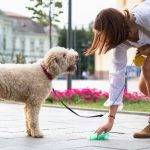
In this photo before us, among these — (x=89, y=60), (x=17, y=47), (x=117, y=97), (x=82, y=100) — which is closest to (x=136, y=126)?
(x=117, y=97)

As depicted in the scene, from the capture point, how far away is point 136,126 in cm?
1055

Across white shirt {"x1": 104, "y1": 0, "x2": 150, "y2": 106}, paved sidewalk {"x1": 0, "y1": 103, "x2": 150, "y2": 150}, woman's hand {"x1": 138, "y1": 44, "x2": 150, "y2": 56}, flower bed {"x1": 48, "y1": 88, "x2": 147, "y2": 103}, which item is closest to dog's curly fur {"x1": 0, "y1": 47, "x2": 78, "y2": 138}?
paved sidewalk {"x1": 0, "y1": 103, "x2": 150, "y2": 150}

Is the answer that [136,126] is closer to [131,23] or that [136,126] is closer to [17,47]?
[131,23]

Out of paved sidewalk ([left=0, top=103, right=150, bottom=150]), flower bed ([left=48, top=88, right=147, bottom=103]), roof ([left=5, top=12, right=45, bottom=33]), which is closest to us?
paved sidewalk ([left=0, top=103, right=150, bottom=150])

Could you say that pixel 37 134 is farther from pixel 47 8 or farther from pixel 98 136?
pixel 47 8

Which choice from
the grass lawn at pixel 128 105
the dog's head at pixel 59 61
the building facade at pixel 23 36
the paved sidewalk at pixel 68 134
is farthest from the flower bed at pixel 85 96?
the building facade at pixel 23 36

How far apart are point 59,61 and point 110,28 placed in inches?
50.5

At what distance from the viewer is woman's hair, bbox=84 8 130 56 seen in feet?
26.0

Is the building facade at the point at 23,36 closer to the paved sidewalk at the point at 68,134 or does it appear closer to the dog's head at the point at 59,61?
the paved sidewalk at the point at 68,134

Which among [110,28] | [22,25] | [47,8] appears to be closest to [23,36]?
[22,25]

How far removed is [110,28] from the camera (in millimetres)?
7922

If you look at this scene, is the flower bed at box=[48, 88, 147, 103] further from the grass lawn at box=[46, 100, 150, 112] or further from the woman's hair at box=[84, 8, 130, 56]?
the woman's hair at box=[84, 8, 130, 56]

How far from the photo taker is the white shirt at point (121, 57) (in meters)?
8.10

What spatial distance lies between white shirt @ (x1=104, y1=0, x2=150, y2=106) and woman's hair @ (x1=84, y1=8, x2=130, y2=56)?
0.70 ft
